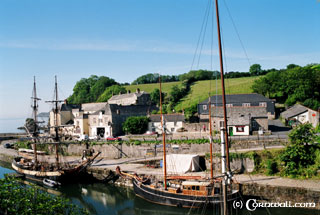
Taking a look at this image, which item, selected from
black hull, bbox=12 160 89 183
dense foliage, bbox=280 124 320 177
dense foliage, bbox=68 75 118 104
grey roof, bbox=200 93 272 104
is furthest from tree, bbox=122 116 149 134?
dense foliage, bbox=68 75 118 104

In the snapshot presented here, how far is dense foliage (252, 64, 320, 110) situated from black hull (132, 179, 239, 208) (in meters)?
32.5

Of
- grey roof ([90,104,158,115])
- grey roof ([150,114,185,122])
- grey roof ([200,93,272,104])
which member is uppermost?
grey roof ([200,93,272,104])

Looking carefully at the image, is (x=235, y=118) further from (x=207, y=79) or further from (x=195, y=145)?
(x=207, y=79)

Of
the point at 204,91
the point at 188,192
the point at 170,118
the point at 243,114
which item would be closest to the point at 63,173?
the point at 188,192

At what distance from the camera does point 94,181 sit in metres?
29.4

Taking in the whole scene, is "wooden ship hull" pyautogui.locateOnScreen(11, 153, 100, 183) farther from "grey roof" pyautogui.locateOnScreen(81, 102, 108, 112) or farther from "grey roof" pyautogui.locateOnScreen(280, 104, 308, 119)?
"grey roof" pyautogui.locateOnScreen(280, 104, 308, 119)

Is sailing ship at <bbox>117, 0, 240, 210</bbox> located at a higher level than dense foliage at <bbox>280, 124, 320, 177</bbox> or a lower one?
lower

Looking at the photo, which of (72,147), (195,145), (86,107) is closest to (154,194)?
(195,145)

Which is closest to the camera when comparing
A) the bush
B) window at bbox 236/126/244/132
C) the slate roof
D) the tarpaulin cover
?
the bush

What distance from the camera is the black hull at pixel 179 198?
64.5ft

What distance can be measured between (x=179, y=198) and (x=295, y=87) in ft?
126

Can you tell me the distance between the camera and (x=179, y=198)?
20.6 metres

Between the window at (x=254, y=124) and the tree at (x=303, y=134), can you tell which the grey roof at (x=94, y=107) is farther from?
the tree at (x=303, y=134)

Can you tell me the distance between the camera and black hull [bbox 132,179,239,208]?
1967 cm
